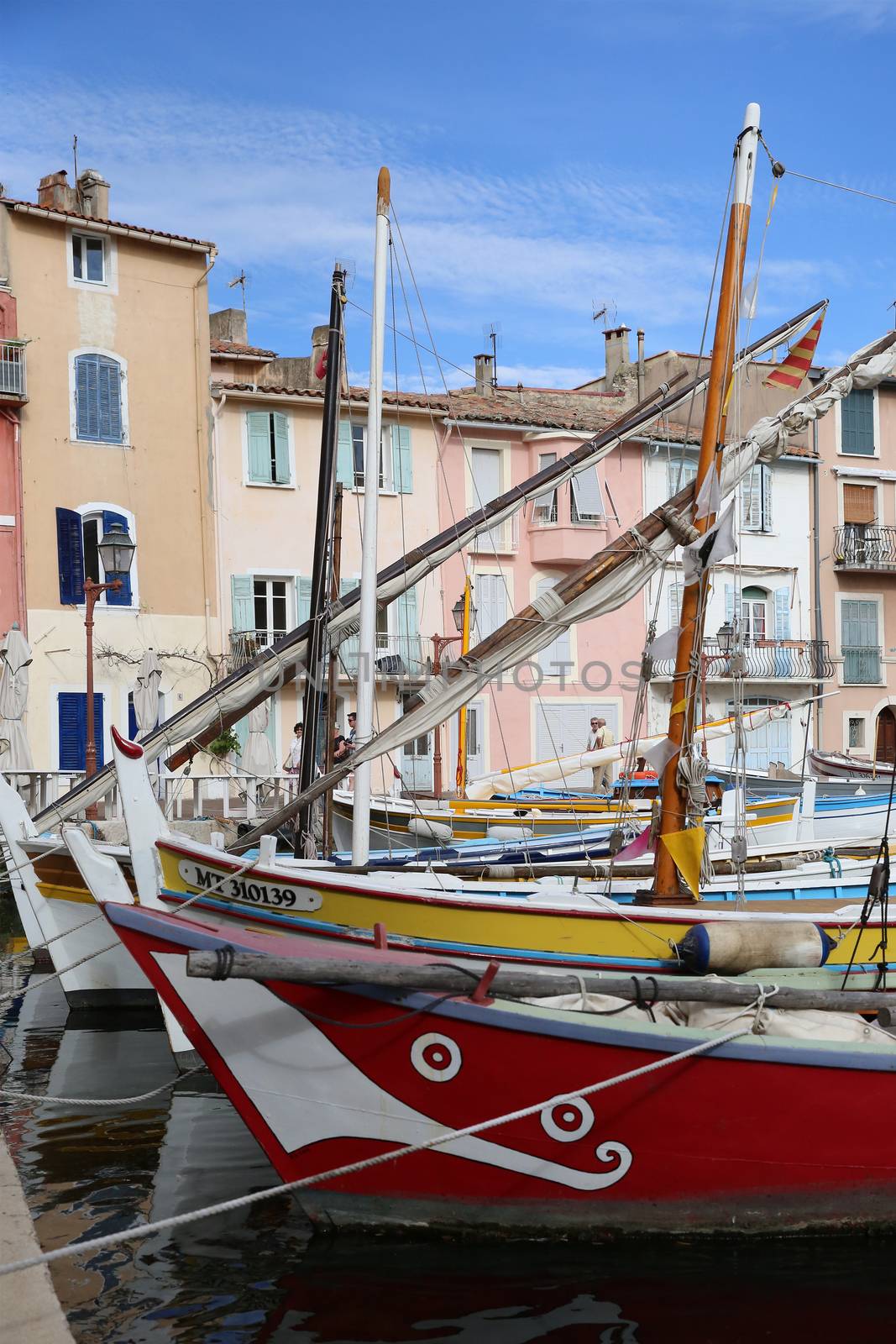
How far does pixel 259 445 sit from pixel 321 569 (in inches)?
731

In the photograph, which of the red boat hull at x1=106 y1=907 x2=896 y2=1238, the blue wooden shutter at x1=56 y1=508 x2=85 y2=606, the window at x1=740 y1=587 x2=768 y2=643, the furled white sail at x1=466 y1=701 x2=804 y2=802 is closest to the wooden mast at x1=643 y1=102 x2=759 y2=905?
the red boat hull at x1=106 y1=907 x2=896 y2=1238

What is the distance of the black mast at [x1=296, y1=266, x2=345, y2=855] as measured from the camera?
14336mm

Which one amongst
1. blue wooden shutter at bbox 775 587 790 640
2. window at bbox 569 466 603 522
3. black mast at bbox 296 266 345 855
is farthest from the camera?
blue wooden shutter at bbox 775 587 790 640

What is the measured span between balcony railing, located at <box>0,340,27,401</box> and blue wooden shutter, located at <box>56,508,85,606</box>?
8.49 ft

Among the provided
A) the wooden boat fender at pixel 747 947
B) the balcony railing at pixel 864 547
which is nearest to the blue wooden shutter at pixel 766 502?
the balcony railing at pixel 864 547

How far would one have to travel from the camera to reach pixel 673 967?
8.17m

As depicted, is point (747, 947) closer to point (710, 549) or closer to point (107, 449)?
point (710, 549)

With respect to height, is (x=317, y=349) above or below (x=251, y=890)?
above

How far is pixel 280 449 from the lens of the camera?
32.9 m

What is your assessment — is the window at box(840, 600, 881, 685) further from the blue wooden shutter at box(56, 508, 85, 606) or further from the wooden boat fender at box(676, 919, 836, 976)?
the wooden boat fender at box(676, 919, 836, 976)

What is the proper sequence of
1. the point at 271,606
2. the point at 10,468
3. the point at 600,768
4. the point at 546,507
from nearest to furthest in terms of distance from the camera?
the point at 600,768 → the point at 10,468 → the point at 271,606 → the point at 546,507

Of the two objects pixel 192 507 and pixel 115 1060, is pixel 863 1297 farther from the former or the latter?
pixel 192 507

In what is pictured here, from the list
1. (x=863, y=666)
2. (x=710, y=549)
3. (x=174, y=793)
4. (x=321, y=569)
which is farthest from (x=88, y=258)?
(x=863, y=666)

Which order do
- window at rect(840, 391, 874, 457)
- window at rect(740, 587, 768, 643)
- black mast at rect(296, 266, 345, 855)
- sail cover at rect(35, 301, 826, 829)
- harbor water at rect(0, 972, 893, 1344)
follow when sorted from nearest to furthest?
harbor water at rect(0, 972, 893, 1344)
sail cover at rect(35, 301, 826, 829)
black mast at rect(296, 266, 345, 855)
window at rect(740, 587, 768, 643)
window at rect(840, 391, 874, 457)
